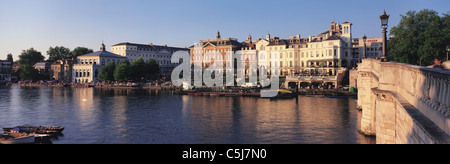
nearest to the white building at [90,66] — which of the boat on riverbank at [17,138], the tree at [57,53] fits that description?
the tree at [57,53]

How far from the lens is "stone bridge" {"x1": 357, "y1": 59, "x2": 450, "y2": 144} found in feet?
24.5

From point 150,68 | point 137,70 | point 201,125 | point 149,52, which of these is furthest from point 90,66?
point 201,125

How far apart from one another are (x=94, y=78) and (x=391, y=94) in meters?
135

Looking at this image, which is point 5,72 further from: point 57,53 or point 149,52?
point 149,52

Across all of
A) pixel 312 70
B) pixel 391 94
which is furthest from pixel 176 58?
pixel 391 94

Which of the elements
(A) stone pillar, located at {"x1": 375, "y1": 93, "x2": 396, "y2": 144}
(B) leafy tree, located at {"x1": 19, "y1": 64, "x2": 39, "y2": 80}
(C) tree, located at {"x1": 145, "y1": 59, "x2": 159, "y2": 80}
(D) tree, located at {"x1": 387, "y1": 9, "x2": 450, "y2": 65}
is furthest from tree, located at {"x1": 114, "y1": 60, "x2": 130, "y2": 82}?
(A) stone pillar, located at {"x1": 375, "y1": 93, "x2": 396, "y2": 144}

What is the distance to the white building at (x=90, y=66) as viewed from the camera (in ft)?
445

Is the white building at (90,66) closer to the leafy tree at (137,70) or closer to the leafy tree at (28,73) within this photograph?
the leafy tree at (137,70)

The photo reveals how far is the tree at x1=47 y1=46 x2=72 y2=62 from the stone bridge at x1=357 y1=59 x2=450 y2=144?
7067 inches

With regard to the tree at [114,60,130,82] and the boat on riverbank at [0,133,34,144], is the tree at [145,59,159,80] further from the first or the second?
the boat on riverbank at [0,133,34,144]

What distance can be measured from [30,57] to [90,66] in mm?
60140

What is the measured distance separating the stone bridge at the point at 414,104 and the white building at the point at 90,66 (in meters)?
131
